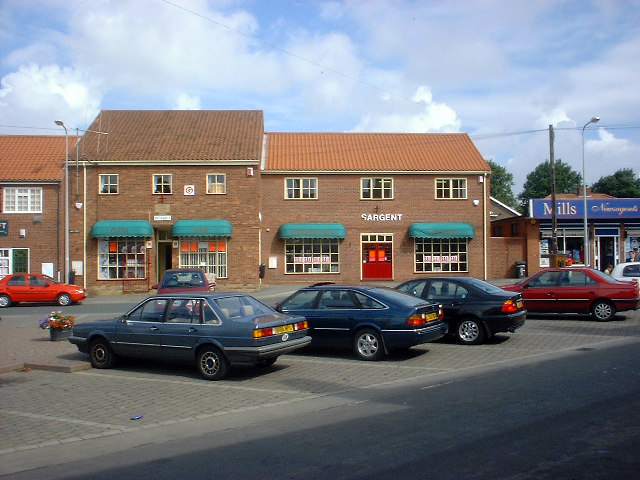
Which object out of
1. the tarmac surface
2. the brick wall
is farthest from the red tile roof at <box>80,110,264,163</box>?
the tarmac surface

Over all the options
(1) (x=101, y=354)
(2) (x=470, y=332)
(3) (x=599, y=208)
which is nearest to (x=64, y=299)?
(1) (x=101, y=354)

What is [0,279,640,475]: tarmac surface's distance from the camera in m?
7.68

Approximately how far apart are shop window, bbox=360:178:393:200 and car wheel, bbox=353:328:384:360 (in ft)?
77.4

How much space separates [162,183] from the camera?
32250 millimetres

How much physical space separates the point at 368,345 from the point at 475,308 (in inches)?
114

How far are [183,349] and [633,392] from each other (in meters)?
6.97

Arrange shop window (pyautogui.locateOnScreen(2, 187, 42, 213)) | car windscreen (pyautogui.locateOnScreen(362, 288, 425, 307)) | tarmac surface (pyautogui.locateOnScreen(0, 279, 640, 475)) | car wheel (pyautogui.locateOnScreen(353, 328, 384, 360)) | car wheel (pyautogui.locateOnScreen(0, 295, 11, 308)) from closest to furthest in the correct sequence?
tarmac surface (pyautogui.locateOnScreen(0, 279, 640, 475)) → car wheel (pyautogui.locateOnScreen(353, 328, 384, 360)) → car windscreen (pyautogui.locateOnScreen(362, 288, 425, 307)) → car wheel (pyautogui.locateOnScreen(0, 295, 11, 308)) → shop window (pyautogui.locateOnScreen(2, 187, 42, 213))

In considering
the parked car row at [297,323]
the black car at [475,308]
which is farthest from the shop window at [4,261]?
the black car at [475,308]

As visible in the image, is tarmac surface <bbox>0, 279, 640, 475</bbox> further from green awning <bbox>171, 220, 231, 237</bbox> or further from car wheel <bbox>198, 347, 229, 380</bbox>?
green awning <bbox>171, 220, 231, 237</bbox>

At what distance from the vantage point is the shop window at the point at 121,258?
31.9 meters

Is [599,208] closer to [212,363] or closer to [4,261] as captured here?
[212,363]

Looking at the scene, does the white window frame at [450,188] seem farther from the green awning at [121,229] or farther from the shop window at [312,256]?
the green awning at [121,229]

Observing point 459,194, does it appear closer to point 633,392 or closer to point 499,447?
point 633,392

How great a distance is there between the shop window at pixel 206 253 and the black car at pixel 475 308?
19.4 metres
